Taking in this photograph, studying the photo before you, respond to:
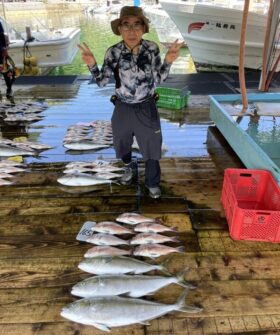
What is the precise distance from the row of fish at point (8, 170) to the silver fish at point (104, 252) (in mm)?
1562

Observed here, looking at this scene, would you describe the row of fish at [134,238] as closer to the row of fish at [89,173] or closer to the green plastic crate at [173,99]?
the row of fish at [89,173]

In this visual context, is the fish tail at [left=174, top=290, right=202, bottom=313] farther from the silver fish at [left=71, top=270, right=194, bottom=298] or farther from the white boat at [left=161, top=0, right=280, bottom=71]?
the white boat at [left=161, top=0, right=280, bottom=71]

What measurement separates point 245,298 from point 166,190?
4.96ft

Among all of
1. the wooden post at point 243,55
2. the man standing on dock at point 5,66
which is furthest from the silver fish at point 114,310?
the man standing on dock at point 5,66

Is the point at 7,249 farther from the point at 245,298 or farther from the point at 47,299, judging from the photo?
the point at 245,298

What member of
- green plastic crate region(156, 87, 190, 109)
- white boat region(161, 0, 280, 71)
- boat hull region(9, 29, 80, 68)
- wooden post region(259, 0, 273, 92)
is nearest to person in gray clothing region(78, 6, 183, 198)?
green plastic crate region(156, 87, 190, 109)

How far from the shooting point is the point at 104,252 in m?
2.40

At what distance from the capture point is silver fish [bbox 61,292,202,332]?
6.03ft

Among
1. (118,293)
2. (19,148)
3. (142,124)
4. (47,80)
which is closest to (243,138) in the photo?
(142,124)

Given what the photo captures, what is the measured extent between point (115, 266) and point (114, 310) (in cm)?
39

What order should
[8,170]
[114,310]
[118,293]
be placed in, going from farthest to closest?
[8,170]
[118,293]
[114,310]

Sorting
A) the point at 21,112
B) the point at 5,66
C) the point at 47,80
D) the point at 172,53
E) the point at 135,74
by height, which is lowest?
the point at 21,112

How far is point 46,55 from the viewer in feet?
37.8

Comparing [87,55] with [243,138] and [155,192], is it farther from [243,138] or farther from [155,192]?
[243,138]
